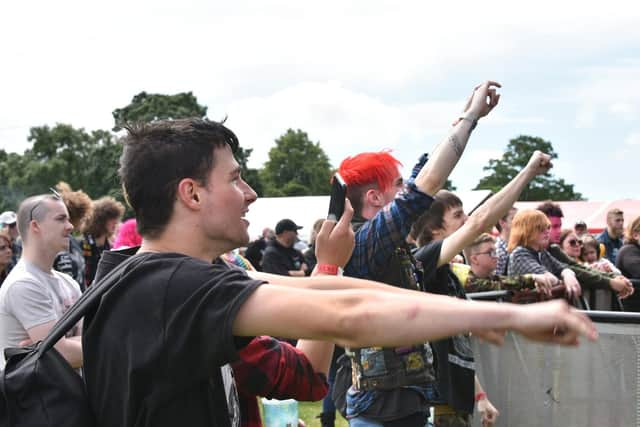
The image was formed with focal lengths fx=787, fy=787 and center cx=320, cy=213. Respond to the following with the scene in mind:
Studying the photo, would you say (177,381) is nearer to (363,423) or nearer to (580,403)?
(363,423)

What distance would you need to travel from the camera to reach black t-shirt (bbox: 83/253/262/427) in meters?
1.74

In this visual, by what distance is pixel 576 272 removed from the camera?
7.40m

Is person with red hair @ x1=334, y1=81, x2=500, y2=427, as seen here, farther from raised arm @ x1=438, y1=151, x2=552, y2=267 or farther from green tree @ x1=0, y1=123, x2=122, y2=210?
green tree @ x1=0, y1=123, x2=122, y2=210

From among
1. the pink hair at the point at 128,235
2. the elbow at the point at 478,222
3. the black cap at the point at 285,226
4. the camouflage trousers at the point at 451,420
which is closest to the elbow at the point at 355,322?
the elbow at the point at 478,222

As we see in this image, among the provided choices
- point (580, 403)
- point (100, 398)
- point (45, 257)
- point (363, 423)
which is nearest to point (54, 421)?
point (100, 398)

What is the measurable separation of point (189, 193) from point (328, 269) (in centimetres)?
60

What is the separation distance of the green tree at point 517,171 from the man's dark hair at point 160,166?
84467 millimetres

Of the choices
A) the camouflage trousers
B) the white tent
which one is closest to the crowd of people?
Result: the camouflage trousers

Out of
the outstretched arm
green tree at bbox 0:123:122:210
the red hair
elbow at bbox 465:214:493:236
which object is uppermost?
green tree at bbox 0:123:122:210

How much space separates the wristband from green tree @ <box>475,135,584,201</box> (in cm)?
8401

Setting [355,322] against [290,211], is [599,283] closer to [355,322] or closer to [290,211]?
[355,322]

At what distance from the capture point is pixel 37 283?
4.47 m

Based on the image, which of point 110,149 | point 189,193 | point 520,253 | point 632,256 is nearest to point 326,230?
point 189,193

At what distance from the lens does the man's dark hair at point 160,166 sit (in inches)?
81.7
